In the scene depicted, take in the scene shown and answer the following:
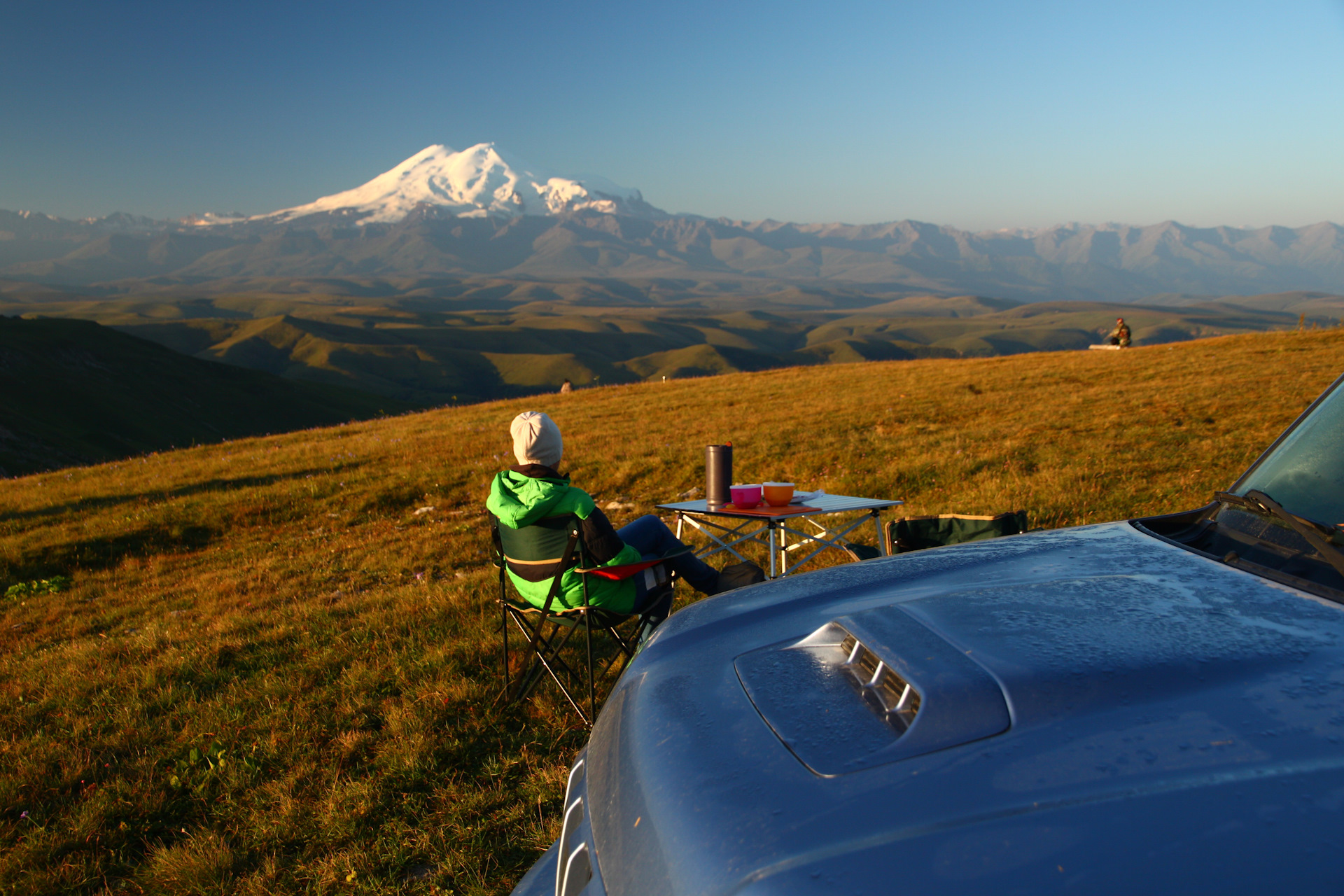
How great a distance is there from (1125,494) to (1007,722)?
29.5 feet

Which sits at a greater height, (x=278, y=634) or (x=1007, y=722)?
(x=1007, y=722)

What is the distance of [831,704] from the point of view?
1.66 metres

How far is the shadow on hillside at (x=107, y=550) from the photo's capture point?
10508mm

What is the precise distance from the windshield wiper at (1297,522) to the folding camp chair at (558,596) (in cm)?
287

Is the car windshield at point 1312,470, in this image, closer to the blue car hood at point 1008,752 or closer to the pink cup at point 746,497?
the blue car hood at point 1008,752

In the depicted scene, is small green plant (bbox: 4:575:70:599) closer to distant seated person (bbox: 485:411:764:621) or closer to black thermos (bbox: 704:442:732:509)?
distant seated person (bbox: 485:411:764:621)

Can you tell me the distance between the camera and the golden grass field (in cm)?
369

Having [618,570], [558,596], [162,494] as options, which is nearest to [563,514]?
[618,570]

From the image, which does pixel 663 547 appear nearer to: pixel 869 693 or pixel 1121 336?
pixel 869 693

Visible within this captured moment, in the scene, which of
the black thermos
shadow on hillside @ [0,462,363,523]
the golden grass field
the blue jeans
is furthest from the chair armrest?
shadow on hillside @ [0,462,363,523]

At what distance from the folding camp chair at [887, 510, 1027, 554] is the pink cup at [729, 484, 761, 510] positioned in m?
1.05

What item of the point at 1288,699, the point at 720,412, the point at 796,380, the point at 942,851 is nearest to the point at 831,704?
the point at 942,851

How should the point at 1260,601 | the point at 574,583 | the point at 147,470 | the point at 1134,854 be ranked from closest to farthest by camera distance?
the point at 1134,854 → the point at 1260,601 → the point at 574,583 → the point at 147,470

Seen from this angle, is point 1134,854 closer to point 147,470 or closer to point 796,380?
point 147,470
